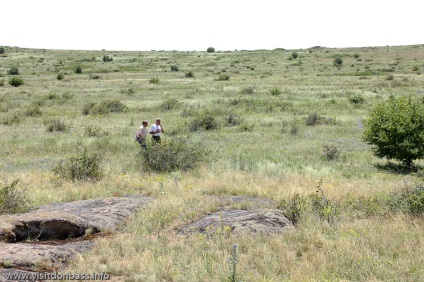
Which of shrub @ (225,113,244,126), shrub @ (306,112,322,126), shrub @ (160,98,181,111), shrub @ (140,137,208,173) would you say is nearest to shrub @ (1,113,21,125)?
shrub @ (160,98,181,111)

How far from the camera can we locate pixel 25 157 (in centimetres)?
1652

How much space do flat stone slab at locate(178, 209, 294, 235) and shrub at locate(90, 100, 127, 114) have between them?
74.6 ft

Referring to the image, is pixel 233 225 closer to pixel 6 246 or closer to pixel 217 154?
pixel 6 246

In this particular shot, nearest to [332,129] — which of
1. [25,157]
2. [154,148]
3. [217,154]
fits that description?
[217,154]

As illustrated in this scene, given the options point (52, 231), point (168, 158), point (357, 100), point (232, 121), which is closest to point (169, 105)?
point (232, 121)

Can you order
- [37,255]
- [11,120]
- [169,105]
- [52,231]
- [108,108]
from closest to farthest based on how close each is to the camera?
[37,255]
[52,231]
[11,120]
[108,108]
[169,105]

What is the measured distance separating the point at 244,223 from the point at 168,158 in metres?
7.01

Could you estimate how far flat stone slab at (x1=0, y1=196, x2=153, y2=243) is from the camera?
249 inches

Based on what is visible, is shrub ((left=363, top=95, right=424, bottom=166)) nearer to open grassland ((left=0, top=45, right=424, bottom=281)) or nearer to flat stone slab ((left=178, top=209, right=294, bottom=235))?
open grassland ((left=0, top=45, right=424, bottom=281))

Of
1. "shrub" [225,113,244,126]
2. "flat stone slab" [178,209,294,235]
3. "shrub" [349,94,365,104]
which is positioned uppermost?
"flat stone slab" [178,209,294,235]

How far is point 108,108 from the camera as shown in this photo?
2938 centimetres

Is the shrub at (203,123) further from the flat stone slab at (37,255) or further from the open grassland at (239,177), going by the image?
the flat stone slab at (37,255)

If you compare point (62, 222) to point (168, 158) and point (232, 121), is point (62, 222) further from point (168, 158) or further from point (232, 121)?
point (232, 121)

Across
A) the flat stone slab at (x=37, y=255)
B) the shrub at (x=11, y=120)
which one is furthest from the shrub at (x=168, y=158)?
the shrub at (x=11, y=120)
